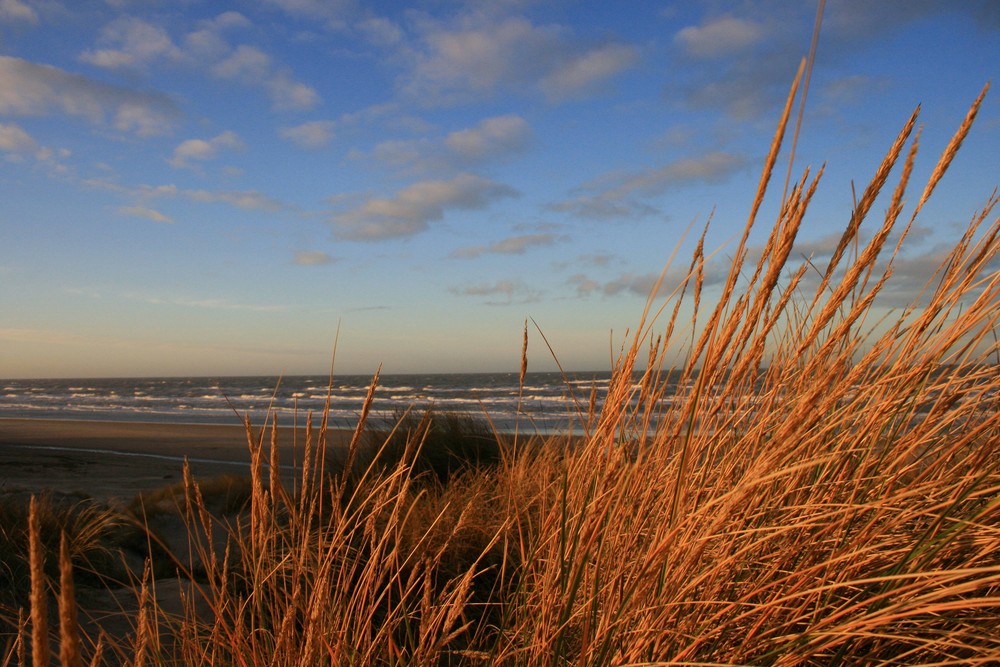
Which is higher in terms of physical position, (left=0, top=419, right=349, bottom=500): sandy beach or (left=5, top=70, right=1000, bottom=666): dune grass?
(left=5, top=70, right=1000, bottom=666): dune grass

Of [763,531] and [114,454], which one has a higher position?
[763,531]

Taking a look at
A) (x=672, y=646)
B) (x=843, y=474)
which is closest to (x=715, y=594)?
(x=672, y=646)

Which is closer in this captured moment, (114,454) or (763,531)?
(763,531)

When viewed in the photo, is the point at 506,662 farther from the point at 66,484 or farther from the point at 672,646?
the point at 66,484

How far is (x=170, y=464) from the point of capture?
445 inches

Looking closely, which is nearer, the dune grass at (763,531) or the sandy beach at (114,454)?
the dune grass at (763,531)

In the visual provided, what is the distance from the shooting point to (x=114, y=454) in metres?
12.7

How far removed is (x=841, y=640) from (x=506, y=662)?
78 centimetres

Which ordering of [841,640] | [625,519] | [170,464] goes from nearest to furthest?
[841,640] → [625,519] → [170,464]

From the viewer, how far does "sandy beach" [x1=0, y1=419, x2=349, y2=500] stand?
8.62 m

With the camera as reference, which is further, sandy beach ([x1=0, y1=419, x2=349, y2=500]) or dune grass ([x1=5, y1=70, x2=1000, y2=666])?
sandy beach ([x1=0, y1=419, x2=349, y2=500])

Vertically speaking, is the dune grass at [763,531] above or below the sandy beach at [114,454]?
above

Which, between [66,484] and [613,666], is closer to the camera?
[613,666]

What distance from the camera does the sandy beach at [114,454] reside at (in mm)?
8625
